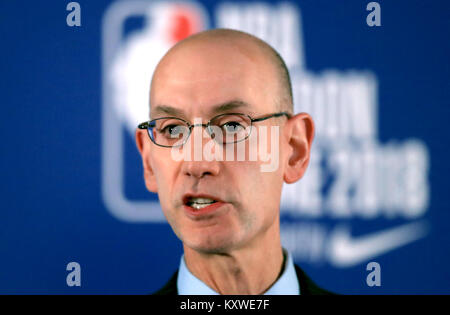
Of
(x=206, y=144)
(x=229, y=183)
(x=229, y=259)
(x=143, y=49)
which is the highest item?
(x=143, y=49)

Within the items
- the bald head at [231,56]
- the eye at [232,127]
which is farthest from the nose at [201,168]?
the bald head at [231,56]

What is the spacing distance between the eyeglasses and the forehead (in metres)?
0.04

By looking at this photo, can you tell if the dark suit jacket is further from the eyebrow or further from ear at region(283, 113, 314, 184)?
the eyebrow

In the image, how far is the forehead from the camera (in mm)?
1925

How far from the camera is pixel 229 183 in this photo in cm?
190

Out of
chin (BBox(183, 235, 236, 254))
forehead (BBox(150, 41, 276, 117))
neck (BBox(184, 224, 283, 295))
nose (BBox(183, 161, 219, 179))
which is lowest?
neck (BBox(184, 224, 283, 295))

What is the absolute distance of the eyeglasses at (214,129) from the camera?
6.30ft

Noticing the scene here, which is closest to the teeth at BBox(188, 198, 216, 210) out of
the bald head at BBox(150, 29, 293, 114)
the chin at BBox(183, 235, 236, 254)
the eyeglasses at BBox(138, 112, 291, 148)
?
the chin at BBox(183, 235, 236, 254)

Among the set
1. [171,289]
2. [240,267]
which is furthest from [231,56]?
[171,289]

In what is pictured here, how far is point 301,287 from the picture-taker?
2.22 meters
